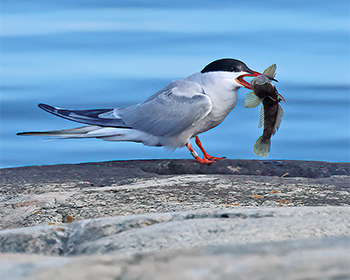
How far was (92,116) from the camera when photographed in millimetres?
4660

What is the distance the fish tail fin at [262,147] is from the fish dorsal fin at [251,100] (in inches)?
11.6

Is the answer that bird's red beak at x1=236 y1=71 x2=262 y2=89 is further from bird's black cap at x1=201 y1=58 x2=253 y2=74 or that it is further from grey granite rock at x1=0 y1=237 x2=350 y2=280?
grey granite rock at x1=0 y1=237 x2=350 y2=280

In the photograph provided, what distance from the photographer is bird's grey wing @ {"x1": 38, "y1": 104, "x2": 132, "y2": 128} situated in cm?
462

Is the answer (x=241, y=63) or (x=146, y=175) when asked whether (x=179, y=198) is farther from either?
(x=241, y=63)

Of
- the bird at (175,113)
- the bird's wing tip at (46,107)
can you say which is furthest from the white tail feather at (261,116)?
the bird's wing tip at (46,107)

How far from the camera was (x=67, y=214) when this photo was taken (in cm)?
289

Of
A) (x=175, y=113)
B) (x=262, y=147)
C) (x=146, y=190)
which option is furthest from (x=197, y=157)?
(x=146, y=190)

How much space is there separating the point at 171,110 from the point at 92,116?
751 mm

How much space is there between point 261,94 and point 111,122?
4.34 feet

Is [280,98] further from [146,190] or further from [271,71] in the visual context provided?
[146,190]

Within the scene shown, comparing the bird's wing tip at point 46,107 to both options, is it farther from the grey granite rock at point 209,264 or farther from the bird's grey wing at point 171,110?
the grey granite rock at point 209,264

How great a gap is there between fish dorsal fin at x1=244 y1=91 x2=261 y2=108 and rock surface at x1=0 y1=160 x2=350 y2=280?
0.85 meters

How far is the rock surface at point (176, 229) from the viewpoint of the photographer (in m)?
1.33

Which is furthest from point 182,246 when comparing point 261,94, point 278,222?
point 261,94
